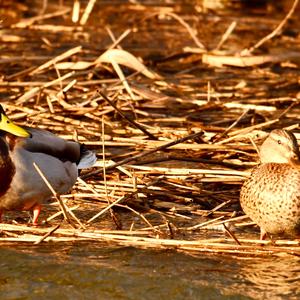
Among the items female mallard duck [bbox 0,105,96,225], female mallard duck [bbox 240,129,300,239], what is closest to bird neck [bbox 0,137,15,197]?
female mallard duck [bbox 0,105,96,225]

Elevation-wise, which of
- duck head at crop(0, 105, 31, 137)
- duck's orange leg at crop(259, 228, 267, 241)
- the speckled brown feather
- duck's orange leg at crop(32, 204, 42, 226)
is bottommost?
duck's orange leg at crop(32, 204, 42, 226)

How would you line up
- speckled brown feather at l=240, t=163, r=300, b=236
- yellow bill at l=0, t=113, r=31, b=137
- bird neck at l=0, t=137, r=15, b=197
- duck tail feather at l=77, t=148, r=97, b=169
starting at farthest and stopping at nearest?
duck tail feather at l=77, t=148, r=97, b=169, yellow bill at l=0, t=113, r=31, b=137, bird neck at l=0, t=137, r=15, b=197, speckled brown feather at l=240, t=163, r=300, b=236

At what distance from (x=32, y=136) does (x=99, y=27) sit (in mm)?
7396

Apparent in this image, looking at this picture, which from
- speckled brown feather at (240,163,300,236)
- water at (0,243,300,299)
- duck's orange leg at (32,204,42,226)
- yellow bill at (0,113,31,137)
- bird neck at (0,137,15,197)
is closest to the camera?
water at (0,243,300,299)

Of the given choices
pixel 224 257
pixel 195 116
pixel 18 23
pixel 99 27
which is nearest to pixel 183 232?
pixel 224 257

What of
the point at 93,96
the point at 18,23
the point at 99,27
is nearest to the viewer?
the point at 93,96

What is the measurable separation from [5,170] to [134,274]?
3.14ft

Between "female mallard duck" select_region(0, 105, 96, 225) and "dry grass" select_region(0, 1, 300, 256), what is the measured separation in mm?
176

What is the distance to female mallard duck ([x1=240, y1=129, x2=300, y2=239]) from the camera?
5.00 metres

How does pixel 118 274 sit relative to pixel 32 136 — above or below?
below

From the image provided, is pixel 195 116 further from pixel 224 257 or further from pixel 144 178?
pixel 224 257

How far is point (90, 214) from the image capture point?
19.2 ft

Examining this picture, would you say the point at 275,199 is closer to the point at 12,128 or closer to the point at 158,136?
the point at 12,128

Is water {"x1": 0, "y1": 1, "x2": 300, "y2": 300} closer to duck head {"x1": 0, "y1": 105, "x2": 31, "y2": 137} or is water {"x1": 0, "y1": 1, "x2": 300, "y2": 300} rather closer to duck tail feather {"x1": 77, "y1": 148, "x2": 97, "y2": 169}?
duck head {"x1": 0, "y1": 105, "x2": 31, "y2": 137}
